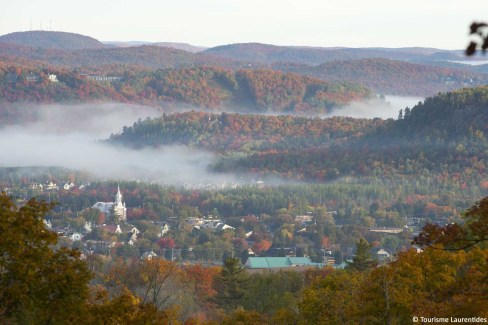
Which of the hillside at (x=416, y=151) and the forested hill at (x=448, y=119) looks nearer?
the hillside at (x=416, y=151)

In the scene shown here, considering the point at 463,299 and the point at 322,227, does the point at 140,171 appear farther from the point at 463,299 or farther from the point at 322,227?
the point at 463,299

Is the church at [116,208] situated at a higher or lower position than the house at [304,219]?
lower

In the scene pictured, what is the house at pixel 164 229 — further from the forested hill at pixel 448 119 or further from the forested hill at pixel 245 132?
the forested hill at pixel 245 132

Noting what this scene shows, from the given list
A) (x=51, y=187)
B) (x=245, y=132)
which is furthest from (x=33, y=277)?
(x=245, y=132)

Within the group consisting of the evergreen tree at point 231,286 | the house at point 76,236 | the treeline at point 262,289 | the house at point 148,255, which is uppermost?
the treeline at point 262,289

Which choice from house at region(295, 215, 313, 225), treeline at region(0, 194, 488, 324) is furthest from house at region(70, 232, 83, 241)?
treeline at region(0, 194, 488, 324)

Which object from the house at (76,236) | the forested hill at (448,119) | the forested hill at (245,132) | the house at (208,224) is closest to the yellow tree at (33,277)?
the house at (76,236)

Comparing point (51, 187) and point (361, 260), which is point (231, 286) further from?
point (51, 187)

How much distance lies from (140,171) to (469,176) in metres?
50.9

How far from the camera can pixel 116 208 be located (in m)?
114

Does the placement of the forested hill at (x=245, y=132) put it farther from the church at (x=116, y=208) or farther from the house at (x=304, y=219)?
the house at (x=304, y=219)

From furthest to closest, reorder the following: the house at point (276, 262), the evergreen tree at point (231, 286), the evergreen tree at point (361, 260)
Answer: the house at point (276, 262) → the evergreen tree at point (231, 286) → the evergreen tree at point (361, 260)

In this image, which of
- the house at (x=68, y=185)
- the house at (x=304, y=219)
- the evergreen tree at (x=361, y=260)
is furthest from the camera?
the house at (x=68, y=185)

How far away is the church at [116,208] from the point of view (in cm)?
11112
